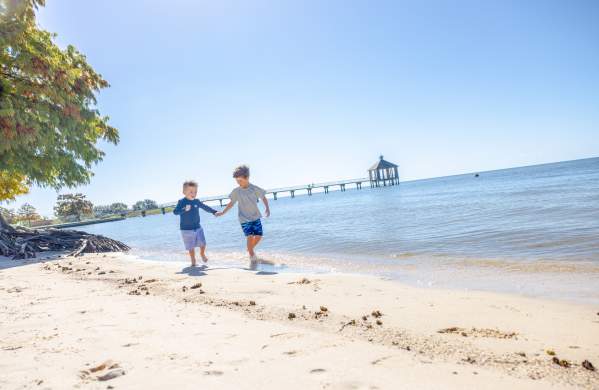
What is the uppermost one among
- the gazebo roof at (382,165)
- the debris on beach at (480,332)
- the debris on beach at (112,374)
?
the gazebo roof at (382,165)

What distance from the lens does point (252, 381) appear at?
1979mm

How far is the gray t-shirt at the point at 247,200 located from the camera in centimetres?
748

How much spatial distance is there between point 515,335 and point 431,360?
0.91 meters

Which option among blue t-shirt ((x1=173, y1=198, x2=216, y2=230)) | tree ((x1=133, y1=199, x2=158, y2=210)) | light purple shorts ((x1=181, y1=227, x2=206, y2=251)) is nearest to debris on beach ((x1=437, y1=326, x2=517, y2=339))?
blue t-shirt ((x1=173, y1=198, x2=216, y2=230))

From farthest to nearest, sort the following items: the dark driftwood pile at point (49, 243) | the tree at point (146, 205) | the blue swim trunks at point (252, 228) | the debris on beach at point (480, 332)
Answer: the tree at point (146, 205) → the dark driftwood pile at point (49, 243) → the blue swim trunks at point (252, 228) → the debris on beach at point (480, 332)

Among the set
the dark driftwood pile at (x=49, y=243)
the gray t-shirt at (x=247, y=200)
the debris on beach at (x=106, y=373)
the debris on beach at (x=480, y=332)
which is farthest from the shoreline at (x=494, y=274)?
the dark driftwood pile at (x=49, y=243)

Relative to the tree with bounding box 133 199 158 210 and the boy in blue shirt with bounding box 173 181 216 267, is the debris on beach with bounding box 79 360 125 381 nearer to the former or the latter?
the boy in blue shirt with bounding box 173 181 216 267

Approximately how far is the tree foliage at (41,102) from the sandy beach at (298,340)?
6.50 m

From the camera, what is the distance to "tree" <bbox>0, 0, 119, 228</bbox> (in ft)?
28.4

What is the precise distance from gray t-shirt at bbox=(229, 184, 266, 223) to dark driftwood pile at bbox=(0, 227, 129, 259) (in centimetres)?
767

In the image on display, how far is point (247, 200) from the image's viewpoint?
7.49 m

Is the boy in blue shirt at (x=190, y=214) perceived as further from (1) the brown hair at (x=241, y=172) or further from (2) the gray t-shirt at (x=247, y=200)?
(1) the brown hair at (x=241, y=172)

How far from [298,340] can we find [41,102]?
1074cm

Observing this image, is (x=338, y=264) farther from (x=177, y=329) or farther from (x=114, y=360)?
(x=114, y=360)
